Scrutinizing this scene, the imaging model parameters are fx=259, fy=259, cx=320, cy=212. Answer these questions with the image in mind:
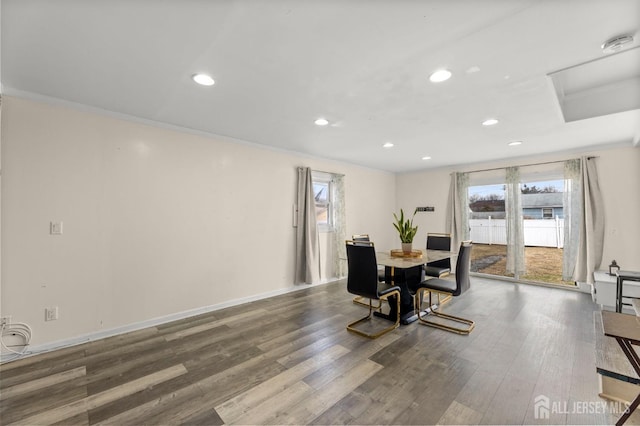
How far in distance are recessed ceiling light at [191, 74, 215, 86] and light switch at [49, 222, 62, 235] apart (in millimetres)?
1994

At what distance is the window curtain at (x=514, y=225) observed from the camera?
4930 millimetres

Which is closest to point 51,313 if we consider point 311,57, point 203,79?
point 203,79

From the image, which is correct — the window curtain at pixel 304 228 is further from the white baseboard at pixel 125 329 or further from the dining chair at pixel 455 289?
the dining chair at pixel 455 289

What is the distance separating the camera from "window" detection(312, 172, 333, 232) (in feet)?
16.8

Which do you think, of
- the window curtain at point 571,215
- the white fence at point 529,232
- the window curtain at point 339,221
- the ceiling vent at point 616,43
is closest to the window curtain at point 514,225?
the white fence at point 529,232

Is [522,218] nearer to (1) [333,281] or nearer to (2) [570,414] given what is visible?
(1) [333,281]

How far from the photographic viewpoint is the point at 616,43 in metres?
1.66

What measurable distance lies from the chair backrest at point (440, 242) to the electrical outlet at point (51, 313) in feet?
16.4

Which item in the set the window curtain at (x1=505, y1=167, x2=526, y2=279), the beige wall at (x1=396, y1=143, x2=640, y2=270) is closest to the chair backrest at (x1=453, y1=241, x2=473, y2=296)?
the window curtain at (x1=505, y1=167, x2=526, y2=279)

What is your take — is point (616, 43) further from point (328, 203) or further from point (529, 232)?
point (529, 232)

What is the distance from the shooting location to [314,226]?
15.5 feet

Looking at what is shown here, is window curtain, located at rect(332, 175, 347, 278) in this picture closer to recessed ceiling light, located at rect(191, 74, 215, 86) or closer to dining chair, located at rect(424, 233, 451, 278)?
dining chair, located at rect(424, 233, 451, 278)

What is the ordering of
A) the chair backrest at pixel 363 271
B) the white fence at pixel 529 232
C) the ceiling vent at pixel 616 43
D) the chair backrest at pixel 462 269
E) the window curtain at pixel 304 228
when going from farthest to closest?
the white fence at pixel 529 232
the window curtain at pixel 304 228
the chair backrest at pixel 462 269
the chair backrest at pixel 363 271
the ceiling vent at pixel 616 43

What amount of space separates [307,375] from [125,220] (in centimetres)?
256
